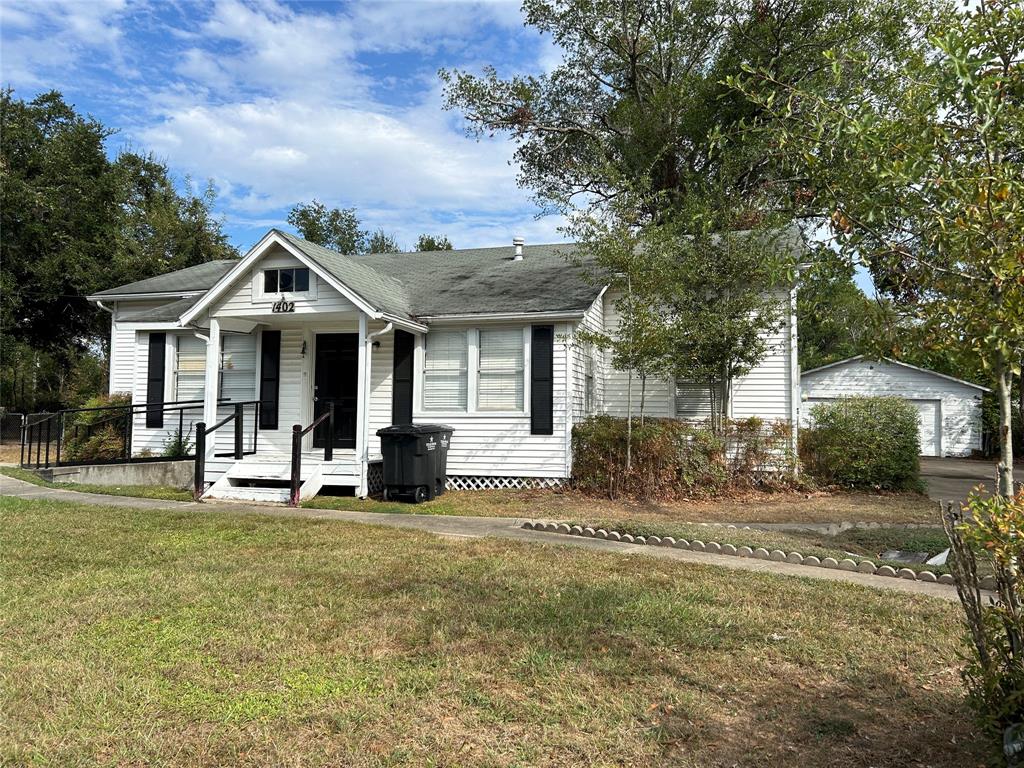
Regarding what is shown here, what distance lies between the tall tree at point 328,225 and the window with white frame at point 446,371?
2618 centimetres

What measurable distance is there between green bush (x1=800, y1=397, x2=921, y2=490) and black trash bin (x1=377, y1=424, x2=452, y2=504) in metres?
7.39

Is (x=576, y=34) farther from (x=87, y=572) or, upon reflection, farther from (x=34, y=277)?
(x=34, y=277)

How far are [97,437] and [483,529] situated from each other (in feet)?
35.6

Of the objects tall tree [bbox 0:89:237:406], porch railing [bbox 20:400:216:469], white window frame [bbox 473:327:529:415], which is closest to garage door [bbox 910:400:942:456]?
white window frame [bbox 473:327:529:415]

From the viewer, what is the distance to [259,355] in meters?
13.5

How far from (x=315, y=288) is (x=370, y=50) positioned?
13.6 ft

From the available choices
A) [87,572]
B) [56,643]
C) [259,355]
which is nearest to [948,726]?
[56,643]

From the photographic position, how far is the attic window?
Answer: 11.7 meters

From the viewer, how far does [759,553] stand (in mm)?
6820

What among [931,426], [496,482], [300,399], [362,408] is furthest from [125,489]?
[931,426]

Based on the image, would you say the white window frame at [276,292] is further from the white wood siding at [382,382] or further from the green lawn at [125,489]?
the green lawn at [125,489]

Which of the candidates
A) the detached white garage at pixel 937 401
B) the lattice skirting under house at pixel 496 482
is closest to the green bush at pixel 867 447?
the lattice skirting under house at pixel 496 482

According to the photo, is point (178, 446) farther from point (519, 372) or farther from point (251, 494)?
point (519, 372)

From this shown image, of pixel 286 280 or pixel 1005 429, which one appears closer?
pixel 1005 429
